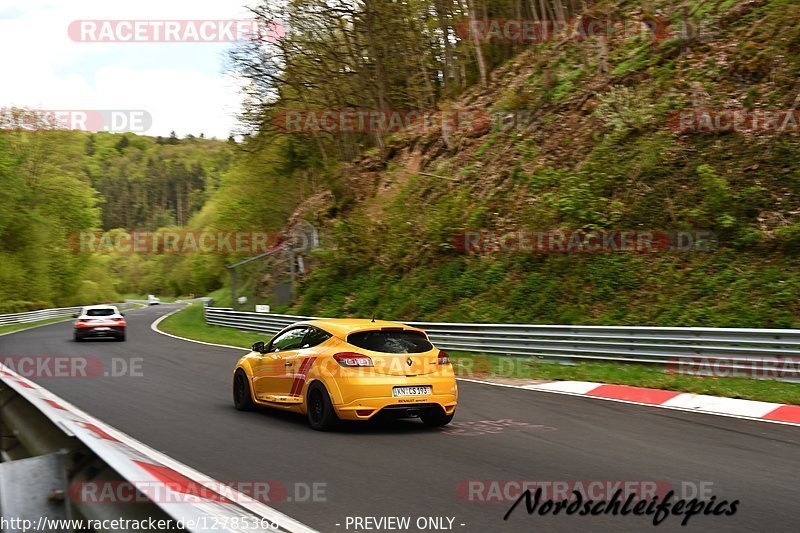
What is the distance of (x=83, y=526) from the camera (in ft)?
9.87

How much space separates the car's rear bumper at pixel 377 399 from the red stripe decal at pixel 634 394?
4.18 meters

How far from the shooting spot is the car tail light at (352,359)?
9.57m

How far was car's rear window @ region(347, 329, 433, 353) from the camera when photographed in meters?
9.88

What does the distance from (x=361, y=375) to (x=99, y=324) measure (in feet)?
73.0

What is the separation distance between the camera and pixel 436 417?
10133 mm

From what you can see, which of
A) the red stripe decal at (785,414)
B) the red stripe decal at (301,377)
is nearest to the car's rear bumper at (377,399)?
the red stripe decal at (301,377)

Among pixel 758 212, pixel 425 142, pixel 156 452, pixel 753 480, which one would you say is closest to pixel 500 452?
pixel 753 480

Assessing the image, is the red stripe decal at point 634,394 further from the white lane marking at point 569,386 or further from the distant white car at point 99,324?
the distant white car at point 99,324

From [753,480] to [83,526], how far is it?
5.85 metres

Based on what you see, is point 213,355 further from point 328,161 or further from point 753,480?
point 328,161

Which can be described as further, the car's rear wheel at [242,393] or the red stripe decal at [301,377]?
the car's rear wheel at [242,393]

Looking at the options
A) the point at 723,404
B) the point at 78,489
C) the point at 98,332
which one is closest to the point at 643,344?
the point at 723,404

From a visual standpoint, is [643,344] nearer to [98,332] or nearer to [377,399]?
[377,399]

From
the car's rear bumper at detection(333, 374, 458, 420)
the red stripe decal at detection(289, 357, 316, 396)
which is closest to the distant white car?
the red stripe decal at detection(289, 357, 316, 396)
